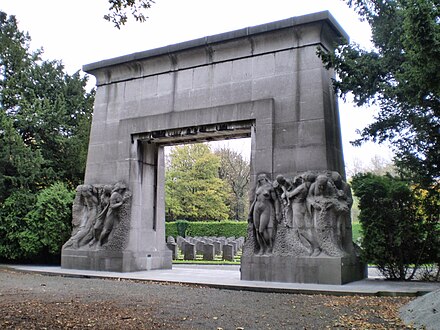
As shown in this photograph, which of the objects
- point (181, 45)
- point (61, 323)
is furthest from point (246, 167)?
point (61, 323)

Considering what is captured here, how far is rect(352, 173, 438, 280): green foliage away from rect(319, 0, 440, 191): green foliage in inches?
25.2

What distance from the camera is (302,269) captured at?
10.8 meters

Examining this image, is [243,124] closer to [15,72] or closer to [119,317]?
[119,317]

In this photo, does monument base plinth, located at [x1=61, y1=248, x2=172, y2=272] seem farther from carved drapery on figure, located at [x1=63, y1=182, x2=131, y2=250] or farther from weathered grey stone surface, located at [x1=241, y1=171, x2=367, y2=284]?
weathered grey stone surface, located at [x1=241, y1=171, x2=367, y2=284]

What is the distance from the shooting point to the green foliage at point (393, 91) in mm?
9766

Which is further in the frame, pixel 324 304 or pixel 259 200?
pixel 259 200

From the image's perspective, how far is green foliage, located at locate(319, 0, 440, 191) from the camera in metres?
9.77

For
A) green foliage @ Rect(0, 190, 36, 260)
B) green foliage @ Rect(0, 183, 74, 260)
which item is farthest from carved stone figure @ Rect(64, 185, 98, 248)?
green foliage @ Rect(0, 190, 36, 260)

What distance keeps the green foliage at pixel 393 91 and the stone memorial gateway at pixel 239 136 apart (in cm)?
90

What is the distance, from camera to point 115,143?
14727mm

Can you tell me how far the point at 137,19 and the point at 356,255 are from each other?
7.90 m

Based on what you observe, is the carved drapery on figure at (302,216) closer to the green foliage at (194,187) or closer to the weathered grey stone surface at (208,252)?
the weathered grey stone surface at (208,252)

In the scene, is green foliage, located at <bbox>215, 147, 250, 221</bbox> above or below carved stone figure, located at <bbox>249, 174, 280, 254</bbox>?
above

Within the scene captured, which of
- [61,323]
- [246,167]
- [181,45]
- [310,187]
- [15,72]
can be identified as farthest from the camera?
[246,167]
